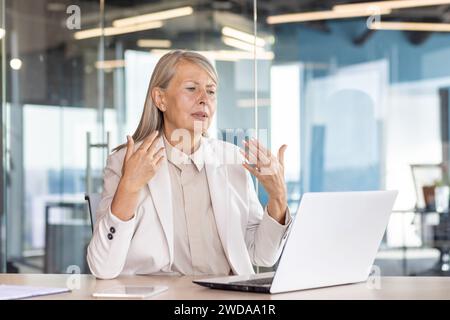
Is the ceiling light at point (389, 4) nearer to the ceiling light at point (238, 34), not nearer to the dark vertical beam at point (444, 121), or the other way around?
the dark vertical beam at point (444, 121)

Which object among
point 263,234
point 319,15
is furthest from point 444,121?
point 263,234

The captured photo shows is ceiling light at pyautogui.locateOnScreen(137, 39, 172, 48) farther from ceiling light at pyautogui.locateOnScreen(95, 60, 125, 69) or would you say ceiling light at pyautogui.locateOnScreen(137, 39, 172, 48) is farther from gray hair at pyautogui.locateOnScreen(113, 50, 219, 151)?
gray hair at pyautogui.locateOnScreen(113, 50, 219, 151)

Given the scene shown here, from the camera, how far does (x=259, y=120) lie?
207 inches

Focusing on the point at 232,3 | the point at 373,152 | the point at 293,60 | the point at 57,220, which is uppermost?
the point at 232,3

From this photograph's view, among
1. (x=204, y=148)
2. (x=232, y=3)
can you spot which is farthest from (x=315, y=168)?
(x=204, y=148)

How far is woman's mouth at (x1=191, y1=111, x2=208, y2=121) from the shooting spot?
9.56 ft

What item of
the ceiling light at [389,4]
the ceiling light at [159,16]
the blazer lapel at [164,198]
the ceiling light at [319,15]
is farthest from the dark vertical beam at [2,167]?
the blazer lapel at [164,198]

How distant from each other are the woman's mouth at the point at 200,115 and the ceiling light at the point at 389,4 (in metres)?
3.27

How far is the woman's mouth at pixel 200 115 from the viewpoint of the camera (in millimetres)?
2914

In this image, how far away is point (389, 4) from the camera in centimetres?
594

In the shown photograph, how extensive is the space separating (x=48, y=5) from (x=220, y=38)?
1353mm

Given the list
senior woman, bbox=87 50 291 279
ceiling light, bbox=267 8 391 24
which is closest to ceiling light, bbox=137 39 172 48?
ceiling light, bbox=267 8 391 24

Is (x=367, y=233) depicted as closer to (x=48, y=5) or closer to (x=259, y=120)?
(x=259, y=120)

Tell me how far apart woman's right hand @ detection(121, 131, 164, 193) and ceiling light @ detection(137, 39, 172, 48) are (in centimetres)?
331
